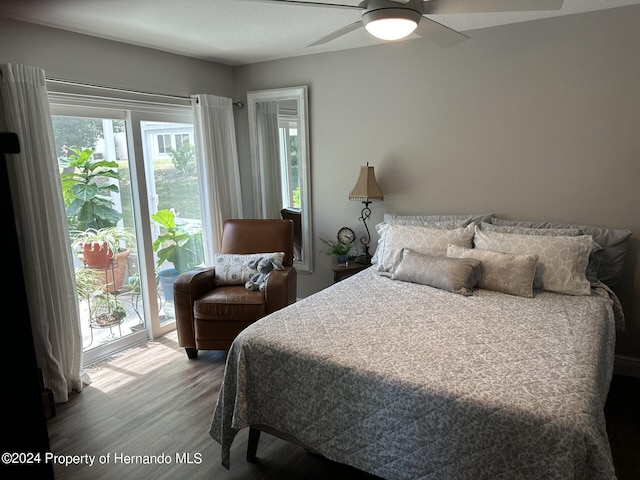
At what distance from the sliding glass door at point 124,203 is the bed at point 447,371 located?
1806 mm

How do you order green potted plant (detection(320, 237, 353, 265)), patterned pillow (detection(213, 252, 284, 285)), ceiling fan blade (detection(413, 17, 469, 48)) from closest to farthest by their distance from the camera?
ceiling fan blade (detection(413, 17, 469, 48)) < patterned pillow (detection(213, 252, 284, 285)) < green potted plant (detection(320, 237, 353, 265))

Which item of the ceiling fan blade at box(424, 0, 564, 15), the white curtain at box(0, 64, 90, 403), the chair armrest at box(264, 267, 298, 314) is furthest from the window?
the ceiling fan blade at box(424, 0, 564, 15)

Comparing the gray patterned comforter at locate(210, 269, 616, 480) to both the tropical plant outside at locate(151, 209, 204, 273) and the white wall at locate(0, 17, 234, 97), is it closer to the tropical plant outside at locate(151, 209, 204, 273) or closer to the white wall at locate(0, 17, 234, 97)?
the tropical plant outside at locate(151, 209, 204, 273)

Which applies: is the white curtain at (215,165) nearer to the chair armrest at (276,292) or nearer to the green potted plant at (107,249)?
the green potted plant at (107,249)

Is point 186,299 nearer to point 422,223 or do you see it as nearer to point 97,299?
point 97,299

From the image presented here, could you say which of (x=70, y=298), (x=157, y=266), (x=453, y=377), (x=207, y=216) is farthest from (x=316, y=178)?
(x=453, y=377)

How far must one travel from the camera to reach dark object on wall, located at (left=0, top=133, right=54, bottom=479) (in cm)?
61

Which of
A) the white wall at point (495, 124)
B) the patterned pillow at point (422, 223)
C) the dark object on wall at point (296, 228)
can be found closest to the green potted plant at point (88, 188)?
the dark object on wall at point (296, 228)

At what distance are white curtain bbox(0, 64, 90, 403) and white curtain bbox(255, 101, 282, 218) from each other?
198cm

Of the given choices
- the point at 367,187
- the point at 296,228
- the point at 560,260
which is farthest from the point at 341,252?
the point at 560,260

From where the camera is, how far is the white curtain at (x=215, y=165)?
388cm

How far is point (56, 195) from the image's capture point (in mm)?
2764

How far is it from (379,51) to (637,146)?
6.48ft

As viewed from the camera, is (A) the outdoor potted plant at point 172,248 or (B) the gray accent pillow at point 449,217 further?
(A) the outdoor potted plant at point 172,248
